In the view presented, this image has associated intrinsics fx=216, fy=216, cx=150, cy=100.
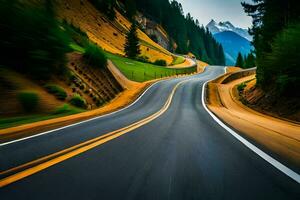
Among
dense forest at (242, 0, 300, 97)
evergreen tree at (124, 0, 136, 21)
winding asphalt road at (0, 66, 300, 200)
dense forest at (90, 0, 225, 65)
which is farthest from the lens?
dense forest at (90, 0, 225, 65)

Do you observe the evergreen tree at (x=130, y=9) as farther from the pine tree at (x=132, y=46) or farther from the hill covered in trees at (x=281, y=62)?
the hill covered in trees at (x=281, y=62)

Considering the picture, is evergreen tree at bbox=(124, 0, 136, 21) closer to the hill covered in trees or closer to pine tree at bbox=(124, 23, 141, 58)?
pine tree at bbox=(124, 23, 141, 58)

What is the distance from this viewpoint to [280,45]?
49.6ft

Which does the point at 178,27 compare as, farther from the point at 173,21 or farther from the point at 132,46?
the point at 132,46

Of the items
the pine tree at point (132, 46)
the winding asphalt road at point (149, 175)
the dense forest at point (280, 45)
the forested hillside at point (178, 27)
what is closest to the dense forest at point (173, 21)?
the forested hillside at point (178, 27)

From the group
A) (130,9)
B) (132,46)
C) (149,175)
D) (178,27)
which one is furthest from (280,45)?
(178,27)

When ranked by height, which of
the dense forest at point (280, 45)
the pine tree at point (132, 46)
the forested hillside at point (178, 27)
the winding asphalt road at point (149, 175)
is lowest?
the winding asphalt road at point (149, 175)

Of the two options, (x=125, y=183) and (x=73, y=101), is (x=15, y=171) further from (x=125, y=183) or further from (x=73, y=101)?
(x=73, y=101)

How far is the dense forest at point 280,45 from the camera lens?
1427 centimetres

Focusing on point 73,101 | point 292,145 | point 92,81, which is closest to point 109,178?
point 292,145

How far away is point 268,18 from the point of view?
22.9 metres

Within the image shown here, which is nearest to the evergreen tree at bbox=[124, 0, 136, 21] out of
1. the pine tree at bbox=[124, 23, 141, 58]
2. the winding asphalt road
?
the pine tree at bbox=[124, 23, 141, 58]

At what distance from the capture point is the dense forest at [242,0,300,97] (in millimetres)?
14273

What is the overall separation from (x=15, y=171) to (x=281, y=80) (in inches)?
646
